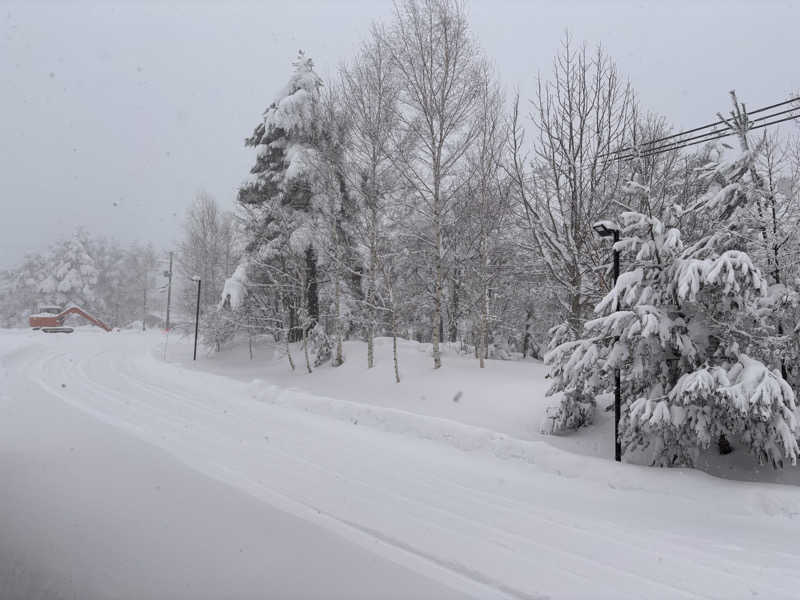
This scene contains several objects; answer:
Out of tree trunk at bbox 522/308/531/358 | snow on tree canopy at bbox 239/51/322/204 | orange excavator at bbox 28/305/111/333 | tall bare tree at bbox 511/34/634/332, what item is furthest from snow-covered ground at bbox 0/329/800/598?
orange excavator at bbox 28/305/111/333

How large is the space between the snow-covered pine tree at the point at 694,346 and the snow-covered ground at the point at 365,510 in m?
0.78

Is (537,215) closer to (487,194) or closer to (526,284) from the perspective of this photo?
(487,194)

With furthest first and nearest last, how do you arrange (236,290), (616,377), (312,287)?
(312,287), (236,290), (616,377)

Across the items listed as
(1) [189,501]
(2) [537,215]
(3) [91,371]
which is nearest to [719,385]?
(2) [537,215]

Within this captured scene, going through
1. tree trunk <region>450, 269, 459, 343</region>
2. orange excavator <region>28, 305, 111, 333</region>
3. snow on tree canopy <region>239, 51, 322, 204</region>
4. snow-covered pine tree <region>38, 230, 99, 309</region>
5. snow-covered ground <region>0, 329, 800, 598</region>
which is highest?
snow on tree canopy <region>239, 51, 322, 204</region>

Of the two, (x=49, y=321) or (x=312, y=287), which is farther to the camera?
(x=49, y=321)

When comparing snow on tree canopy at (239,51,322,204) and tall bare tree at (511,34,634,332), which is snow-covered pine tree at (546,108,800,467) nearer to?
tall bare tree at (511,34,634,332)

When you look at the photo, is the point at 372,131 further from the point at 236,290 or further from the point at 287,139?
the point at 236,290

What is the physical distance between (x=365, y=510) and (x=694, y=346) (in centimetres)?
558

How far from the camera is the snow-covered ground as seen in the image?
141 inches

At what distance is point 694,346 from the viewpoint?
6.79 m

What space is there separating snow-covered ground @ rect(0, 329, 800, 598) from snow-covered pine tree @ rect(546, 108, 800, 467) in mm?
778

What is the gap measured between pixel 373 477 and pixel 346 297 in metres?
13.6

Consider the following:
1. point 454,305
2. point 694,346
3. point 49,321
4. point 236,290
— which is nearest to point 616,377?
point 694,346
